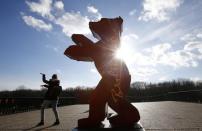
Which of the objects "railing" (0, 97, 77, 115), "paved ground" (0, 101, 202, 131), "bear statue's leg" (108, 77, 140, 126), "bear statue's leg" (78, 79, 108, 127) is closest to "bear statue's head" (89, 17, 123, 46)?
"bear statue's leg" (78, 79, 108, 127)

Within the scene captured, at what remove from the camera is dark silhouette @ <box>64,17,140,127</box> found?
13.8ft

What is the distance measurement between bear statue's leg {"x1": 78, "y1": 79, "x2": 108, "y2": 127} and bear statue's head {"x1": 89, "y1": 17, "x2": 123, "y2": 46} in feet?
2.15

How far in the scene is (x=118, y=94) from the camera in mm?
4277

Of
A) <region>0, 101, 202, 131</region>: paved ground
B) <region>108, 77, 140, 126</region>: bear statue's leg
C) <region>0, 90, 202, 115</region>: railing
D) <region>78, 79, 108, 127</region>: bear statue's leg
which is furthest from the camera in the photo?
<region>0, 90, 202, 115</region>: railing

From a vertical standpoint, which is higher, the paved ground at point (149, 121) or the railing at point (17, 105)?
the railing at point (17, 105)

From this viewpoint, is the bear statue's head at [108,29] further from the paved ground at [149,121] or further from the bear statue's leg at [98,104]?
the paved ground at [149,121]

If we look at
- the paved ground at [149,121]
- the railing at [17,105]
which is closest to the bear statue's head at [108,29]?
the paved ground at [149,121]

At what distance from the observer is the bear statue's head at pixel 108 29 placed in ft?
14.6

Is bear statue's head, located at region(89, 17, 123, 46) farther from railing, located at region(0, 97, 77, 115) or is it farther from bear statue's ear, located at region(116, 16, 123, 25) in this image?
railing, located at region(0, 97, 77, 115)

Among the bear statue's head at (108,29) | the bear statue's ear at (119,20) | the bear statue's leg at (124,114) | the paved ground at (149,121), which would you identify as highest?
the bear statue's ear at (119,20)

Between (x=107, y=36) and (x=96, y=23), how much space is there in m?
0.28

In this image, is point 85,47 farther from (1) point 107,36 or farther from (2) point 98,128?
(2) point 98,128

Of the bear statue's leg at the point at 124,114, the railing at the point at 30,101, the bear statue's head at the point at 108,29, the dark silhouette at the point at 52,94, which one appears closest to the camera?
the bear statue's leg at the point at 124,114

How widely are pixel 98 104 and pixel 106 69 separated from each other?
21.2 inches
